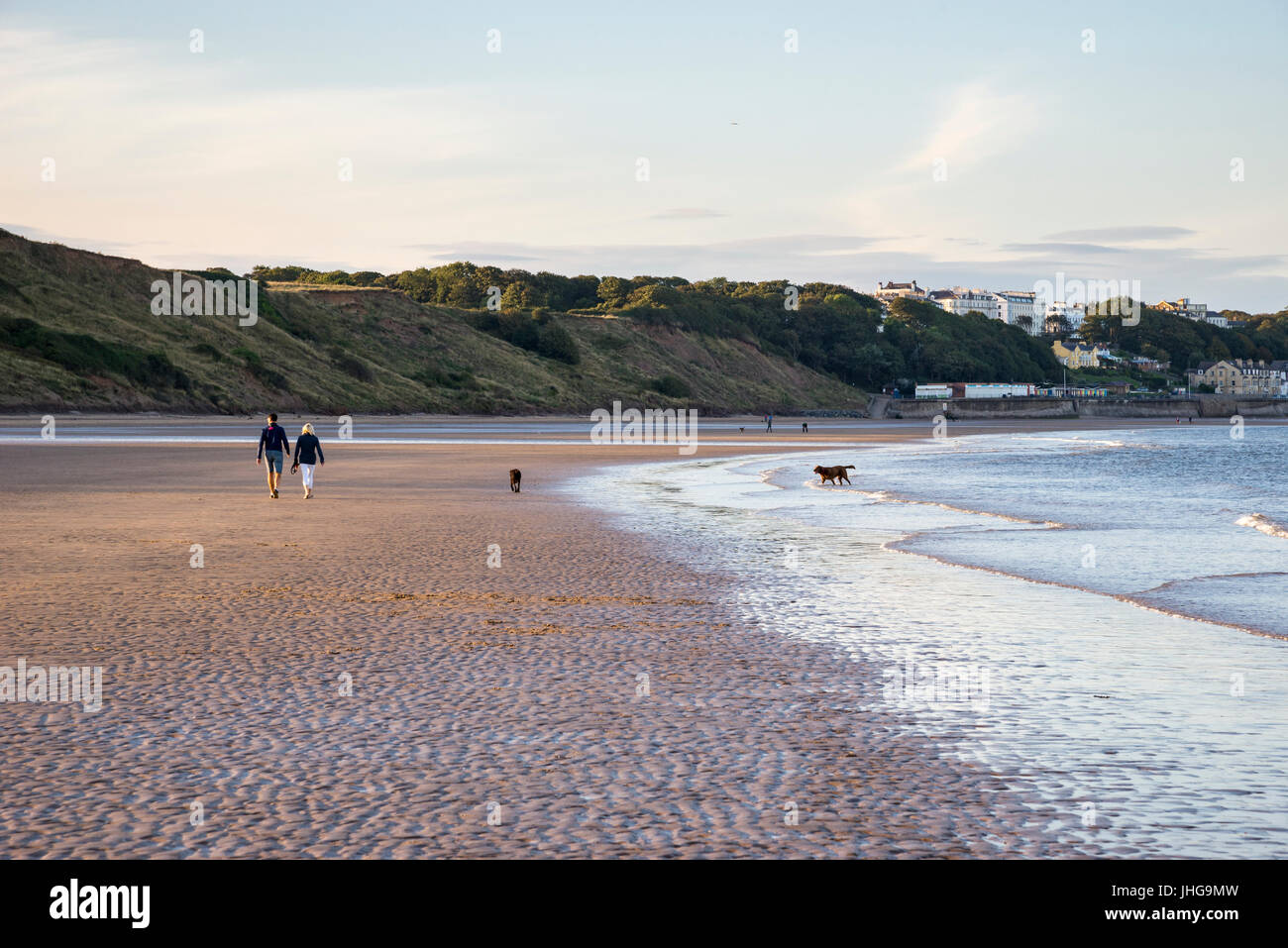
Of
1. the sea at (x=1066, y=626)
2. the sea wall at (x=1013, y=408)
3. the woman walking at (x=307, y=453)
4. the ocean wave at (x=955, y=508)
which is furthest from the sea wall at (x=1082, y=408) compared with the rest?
the woman walking at (x=307, y=453)

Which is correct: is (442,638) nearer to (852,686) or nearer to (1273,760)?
(852,686)

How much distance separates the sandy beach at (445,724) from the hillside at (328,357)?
235ft

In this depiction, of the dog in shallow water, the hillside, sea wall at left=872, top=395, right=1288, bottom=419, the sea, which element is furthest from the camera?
sea wall at left=872, top=395, right=1288, bottom=419

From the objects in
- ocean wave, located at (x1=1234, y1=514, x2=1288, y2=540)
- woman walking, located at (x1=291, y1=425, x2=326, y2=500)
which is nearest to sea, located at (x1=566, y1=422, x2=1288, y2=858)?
ocean wave, located at (x1=1234, y1=514, x2=1288, y2=540)

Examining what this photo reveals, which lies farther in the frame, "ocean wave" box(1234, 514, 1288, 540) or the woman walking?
the woman walking

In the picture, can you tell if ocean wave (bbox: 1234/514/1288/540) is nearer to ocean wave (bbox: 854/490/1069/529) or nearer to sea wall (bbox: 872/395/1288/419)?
ocean wave (bbox: 854/490/1069/529)

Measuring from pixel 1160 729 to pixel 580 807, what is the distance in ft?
11.9

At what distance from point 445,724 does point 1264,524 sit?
17982 millimetres

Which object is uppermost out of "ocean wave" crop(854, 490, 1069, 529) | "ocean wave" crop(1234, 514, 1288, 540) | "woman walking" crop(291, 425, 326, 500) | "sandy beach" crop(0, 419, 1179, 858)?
"woman walking" crop(291, 425, 326, 500)

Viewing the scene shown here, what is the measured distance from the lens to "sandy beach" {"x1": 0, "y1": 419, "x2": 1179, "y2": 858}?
5223mm

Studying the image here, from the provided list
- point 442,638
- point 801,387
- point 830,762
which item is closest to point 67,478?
point 442,638

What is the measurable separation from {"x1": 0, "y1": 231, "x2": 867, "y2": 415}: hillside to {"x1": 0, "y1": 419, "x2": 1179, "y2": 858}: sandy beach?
71680 millimetres
